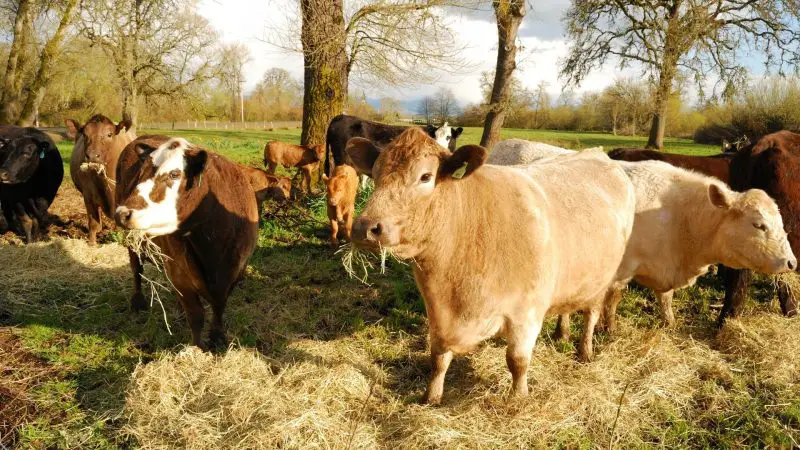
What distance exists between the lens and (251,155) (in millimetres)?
18391

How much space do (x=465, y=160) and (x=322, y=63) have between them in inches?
331

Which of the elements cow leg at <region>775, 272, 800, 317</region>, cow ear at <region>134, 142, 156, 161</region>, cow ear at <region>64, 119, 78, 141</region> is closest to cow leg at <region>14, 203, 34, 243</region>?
cow ear at <region>64, 119, 78, 141</region>

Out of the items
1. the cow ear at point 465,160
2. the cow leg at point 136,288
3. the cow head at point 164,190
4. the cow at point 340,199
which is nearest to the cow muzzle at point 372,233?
the cow ear at point 465,160

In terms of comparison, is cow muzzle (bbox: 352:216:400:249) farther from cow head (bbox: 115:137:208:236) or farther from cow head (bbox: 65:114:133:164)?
cow head (bbox: 65:114:133:164)

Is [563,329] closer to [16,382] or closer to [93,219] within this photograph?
[16,382]

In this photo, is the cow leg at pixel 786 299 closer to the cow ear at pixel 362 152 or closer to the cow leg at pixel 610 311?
the cow leg at pixel 610 311

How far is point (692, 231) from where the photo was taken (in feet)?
15.2

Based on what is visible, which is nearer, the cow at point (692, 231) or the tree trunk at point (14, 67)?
the cow at point (692, 231)

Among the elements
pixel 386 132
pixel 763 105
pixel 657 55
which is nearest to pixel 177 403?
pixel 386 132

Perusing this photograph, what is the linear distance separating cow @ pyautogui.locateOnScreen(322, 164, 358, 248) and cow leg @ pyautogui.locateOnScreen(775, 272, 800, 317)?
235 inches

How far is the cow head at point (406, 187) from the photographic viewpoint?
278 cm

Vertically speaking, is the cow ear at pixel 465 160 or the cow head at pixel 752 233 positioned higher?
the cow ear at pixel 465 160

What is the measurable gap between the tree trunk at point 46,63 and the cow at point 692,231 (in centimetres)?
2022

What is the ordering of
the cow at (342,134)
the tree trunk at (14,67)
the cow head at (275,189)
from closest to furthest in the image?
the cow head at (275,189) < the cow at (342,134) < the tree trunk at (14,67)
